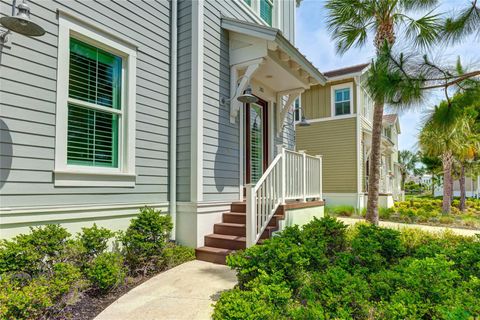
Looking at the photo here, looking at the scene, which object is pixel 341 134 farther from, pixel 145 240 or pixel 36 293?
pixel 36 293

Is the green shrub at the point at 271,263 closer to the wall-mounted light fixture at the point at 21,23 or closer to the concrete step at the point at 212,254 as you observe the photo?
the concrete step at the point at 212,254

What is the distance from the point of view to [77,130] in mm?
3934

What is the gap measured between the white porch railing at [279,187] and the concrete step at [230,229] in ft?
1.14

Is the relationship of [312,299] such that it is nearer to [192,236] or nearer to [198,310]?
[198,310]

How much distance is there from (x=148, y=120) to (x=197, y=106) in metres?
0.85

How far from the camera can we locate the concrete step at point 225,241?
15.3 ft

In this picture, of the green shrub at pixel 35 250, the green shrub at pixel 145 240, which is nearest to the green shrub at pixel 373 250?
the green shrub at pixel 145 240

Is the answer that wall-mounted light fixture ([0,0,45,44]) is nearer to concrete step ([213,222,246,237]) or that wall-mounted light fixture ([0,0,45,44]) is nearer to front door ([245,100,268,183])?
concrete step ([213,222,246,237])

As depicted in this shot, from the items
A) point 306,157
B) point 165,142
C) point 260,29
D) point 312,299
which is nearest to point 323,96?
point 306,157

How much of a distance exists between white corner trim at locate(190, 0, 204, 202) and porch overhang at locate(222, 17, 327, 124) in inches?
29.3

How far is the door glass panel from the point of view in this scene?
680 cm

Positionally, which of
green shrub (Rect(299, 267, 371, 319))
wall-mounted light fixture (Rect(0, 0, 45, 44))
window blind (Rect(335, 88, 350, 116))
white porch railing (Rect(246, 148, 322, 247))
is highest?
window blind (Rect(335, 88, 350, 116))

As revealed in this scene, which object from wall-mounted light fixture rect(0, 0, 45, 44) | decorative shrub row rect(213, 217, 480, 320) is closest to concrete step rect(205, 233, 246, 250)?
decorative shrub row rect(213, 217, 480, 320)

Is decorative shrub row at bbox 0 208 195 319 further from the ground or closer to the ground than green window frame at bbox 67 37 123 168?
closer to the ground
